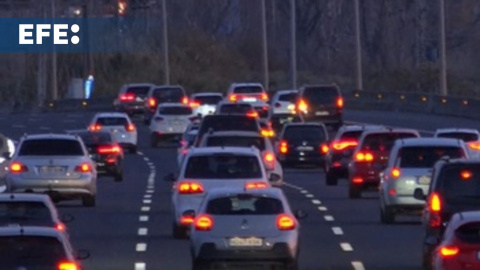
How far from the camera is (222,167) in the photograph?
26.9m

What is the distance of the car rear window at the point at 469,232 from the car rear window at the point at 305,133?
104ft

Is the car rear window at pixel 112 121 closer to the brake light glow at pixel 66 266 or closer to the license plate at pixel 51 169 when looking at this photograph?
the license plate at pixel 51 169

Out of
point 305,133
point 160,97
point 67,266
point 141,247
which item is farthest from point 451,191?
point 160,97

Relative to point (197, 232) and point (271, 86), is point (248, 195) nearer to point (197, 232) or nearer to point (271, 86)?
point (197, 232)

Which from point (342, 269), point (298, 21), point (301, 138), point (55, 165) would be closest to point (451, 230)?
point (342, 269)

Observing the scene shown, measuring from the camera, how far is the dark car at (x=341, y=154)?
135 ft

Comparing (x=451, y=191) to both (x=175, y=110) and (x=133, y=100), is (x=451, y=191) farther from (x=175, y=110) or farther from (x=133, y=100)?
(x=133, y=100)

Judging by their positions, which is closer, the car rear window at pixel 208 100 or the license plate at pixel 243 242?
the license plate at pixel 243 242

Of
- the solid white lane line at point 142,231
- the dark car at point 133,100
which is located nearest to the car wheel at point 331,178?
the solid white lane line at point 142,231

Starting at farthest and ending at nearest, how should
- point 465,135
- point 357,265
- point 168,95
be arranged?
point 168,95 → point 465,135 → point 357,265

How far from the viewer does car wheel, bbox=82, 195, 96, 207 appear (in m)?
35.2

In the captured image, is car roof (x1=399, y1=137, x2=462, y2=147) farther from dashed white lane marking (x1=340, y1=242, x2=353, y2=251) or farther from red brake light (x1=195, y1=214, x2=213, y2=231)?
red brake light (x1=195, y1=214, x2=213, y2=231)

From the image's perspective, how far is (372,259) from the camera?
80.8 feet

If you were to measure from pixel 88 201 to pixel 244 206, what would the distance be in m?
14.1
